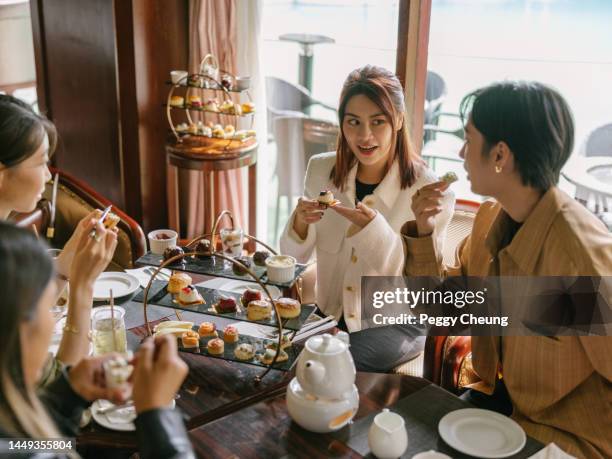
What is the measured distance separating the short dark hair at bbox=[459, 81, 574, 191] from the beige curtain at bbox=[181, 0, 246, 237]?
6.87 ft

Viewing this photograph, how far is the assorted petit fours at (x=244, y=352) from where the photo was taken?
189 centimetres

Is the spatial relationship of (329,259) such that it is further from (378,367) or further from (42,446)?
(42,446)

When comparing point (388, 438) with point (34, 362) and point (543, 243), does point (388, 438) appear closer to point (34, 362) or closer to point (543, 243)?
point (543, 243)

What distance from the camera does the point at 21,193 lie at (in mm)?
2037

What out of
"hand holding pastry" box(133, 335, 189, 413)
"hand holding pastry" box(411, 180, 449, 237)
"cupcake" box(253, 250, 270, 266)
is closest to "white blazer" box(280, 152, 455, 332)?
"hand holding pastry" box(411, 180, 449, 237)

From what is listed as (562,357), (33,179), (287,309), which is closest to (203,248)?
(287,309)

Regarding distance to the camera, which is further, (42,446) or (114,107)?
(114,107)

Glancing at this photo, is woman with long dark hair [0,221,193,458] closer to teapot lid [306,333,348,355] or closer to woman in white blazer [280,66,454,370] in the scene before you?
teapot lid [306,333,348,355]

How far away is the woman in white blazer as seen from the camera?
7.67 feet

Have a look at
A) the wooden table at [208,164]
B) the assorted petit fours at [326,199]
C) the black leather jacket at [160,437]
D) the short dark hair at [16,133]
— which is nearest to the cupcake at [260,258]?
the assorted petit fours at [326,199]

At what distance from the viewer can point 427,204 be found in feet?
6.75

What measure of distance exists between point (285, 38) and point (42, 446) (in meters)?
2.85

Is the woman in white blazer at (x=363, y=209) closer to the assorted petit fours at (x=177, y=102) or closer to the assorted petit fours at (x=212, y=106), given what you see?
the assorted petit fours at (x=212, y=106)

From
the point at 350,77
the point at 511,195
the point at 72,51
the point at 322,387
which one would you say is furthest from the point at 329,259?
the point at 72,51
